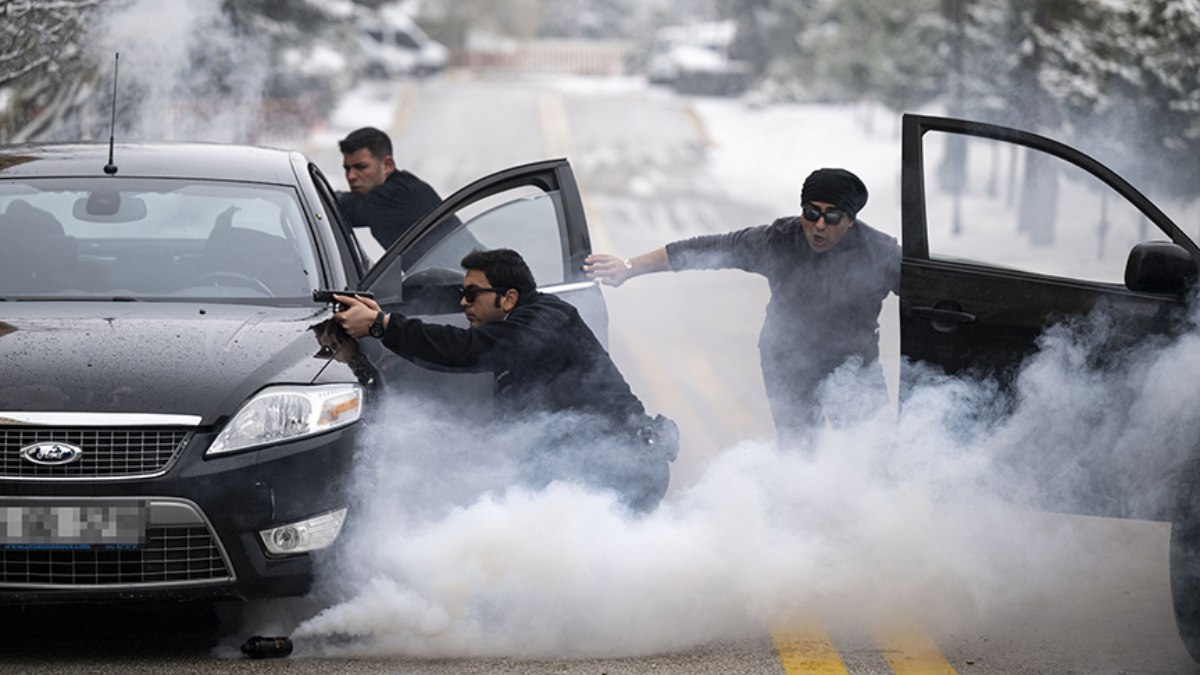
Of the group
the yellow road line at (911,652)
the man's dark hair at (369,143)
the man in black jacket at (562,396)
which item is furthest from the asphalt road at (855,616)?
the man's dark hair at (369,143)

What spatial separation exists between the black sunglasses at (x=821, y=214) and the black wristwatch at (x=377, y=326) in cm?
151

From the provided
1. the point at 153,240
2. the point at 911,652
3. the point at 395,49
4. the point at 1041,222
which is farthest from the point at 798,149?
the point at 395,49

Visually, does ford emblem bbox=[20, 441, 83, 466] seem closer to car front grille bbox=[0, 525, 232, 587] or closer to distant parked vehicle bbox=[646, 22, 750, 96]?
car front grille bbox=[0, 525, 232, 587]

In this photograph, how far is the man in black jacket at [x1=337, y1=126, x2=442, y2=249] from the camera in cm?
784

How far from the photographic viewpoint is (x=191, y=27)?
1711 centimetres

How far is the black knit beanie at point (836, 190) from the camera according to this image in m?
6.12

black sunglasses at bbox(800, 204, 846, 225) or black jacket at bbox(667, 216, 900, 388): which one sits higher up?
black sunglasses at bbox(800, 204, 846, 225)

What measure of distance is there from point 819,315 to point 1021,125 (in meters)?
15.7

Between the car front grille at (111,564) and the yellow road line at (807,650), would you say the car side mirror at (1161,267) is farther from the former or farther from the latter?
the car front grille at (111,564)

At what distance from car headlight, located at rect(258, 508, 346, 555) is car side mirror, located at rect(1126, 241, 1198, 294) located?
94.3 inches

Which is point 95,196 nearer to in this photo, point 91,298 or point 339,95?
point 91,298

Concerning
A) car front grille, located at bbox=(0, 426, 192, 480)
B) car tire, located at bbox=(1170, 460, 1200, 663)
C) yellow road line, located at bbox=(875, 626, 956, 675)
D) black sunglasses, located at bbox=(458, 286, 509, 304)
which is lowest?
yellow road line, located at bbox=(875, 626, 956, 675)

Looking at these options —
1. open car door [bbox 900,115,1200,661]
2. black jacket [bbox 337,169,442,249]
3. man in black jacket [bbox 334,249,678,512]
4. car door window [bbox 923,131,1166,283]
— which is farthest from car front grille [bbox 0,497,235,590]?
car door window [bbox 923,131,1166,283]

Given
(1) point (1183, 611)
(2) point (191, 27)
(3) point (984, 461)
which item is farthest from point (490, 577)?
(2) point (191, 27)
